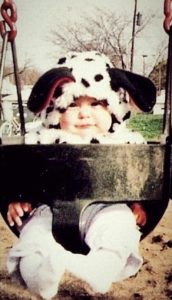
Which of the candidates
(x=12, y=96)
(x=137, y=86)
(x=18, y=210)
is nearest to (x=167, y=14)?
(x=137, y=86)

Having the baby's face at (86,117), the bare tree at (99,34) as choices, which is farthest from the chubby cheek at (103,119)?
the bare tree at (99,34)

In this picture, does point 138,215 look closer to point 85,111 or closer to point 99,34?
point 85,111

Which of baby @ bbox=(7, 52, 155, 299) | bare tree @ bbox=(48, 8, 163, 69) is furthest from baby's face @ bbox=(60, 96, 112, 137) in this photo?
bare tree @ bbox=(48, 8, 163, 69)

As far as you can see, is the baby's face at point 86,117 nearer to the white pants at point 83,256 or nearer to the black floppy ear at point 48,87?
the black floppy ear at point 48,87

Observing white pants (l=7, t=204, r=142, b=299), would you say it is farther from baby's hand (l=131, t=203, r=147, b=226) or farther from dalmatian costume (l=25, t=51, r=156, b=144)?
dalmatian costume (l=25, t=51, r=156, b=144)

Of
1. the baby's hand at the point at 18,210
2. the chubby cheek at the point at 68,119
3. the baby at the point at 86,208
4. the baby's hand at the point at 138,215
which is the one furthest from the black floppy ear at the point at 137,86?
the baby's hand at the point at 18,210

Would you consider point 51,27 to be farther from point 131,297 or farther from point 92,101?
point 131,297

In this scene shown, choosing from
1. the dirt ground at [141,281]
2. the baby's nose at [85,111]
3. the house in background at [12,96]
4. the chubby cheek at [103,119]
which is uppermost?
the house in background at [12,96]

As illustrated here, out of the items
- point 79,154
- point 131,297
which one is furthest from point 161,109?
point 131,297

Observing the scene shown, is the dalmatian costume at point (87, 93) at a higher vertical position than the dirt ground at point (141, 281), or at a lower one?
higher
